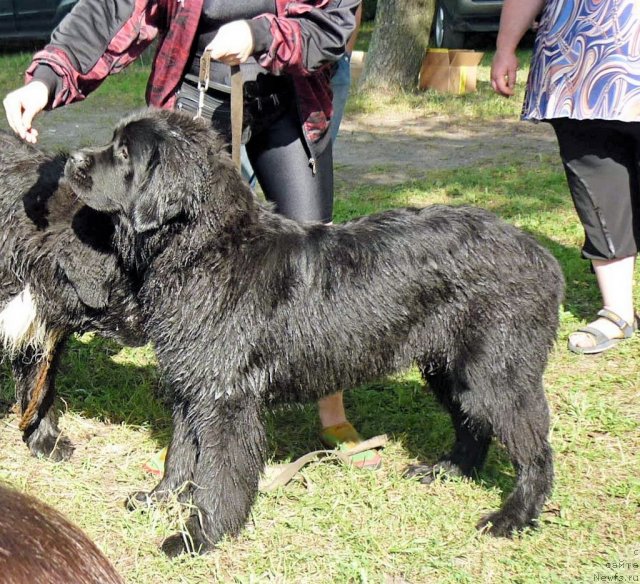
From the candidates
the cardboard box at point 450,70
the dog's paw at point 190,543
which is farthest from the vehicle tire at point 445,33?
the dog's paw at point 190,543

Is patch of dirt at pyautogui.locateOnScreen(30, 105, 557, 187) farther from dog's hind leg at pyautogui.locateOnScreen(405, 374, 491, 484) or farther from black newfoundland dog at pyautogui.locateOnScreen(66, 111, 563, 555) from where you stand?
black newfoundland dog at pyautogui.locateOnScreen(66, 111, 563, 555)

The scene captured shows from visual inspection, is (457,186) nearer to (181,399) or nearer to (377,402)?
(377,402)

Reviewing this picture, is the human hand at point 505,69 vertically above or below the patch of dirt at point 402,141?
above

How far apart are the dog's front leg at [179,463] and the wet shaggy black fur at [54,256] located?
0.43 metres

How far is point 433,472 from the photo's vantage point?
11.6ft

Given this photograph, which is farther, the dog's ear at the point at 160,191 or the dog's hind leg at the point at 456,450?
the dog's hind leg at the point at 456,450

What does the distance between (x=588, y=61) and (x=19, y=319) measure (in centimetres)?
297

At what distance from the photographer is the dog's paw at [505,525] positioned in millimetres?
3119

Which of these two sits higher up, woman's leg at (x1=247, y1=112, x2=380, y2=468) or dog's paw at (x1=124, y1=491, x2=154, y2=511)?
woman's leg at (x1=247, y1=112, x2=380, y2=468)

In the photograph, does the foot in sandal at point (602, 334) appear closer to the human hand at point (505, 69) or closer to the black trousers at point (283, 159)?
the human hand at point (505, 69)

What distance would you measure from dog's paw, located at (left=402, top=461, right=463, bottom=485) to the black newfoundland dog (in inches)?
15.4

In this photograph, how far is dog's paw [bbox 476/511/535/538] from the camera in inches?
123

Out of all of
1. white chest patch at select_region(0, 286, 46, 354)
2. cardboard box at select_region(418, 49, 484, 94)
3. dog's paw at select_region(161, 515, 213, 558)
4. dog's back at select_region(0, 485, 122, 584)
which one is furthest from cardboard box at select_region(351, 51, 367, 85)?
dog's back at select_region(0, 485, 122, 584)

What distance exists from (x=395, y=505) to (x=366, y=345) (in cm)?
77
